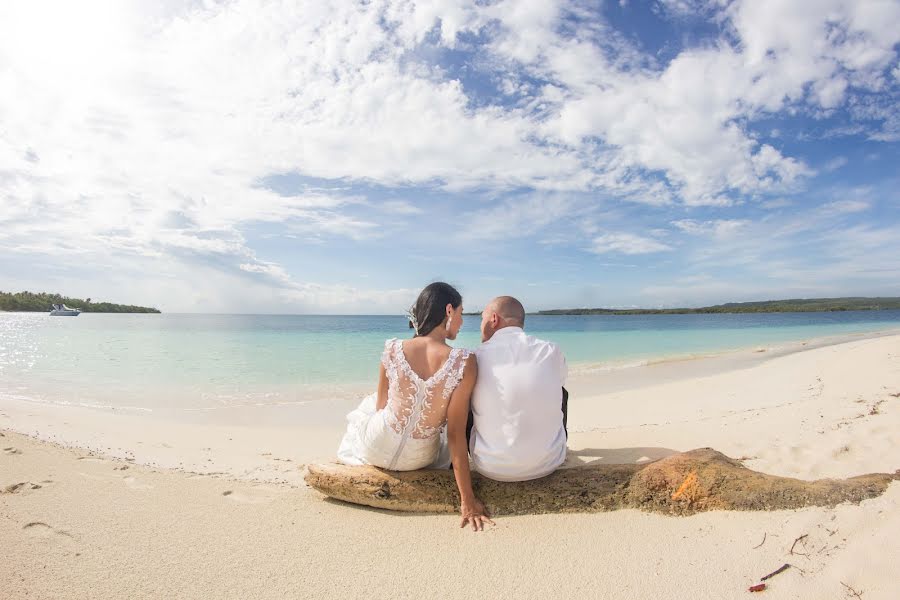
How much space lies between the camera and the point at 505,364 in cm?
337

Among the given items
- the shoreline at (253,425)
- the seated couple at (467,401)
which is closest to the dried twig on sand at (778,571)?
the seated couple at (467,401)

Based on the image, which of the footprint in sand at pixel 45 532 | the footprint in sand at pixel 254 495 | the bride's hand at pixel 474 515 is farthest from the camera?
the footprint in sand at pixel 254 495

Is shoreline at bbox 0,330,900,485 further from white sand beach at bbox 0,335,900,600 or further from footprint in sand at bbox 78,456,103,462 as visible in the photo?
footprint in sand at bbox 78,456,103,462

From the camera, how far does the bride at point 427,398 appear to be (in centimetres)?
334

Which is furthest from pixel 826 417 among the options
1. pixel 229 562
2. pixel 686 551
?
pixel 229 562

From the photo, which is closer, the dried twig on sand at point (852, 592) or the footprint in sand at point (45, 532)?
the dried twig on sand at point (852, 592)

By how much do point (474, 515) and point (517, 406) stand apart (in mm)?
846

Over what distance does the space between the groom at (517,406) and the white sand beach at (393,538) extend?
1.32 ft

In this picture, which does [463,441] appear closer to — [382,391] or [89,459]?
[382,391]

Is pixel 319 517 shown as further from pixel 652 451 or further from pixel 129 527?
pixel 652 451

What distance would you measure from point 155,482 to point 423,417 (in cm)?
284

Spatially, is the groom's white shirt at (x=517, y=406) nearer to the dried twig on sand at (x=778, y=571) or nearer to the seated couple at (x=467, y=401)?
the seated couple at (x=467, y=401)

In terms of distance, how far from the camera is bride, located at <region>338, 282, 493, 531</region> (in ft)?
11.0

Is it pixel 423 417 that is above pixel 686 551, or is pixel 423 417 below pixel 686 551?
above
